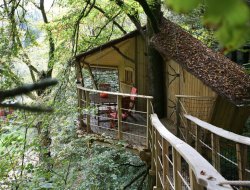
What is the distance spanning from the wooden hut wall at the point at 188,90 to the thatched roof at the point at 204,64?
0.45 meters

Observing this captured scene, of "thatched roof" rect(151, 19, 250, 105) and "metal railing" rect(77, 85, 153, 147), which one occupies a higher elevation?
"thatched roof" rect(151, 19, 250, 105)

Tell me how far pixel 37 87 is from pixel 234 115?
800 centimetres

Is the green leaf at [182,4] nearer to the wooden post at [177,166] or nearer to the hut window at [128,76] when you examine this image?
the wooden post at [177,166]

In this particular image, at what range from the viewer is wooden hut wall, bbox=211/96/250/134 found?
7895 millimetres

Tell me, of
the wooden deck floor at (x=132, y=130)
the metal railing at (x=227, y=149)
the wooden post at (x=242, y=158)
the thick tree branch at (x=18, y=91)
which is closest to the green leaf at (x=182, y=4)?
the thick tree branch at (x=18, y=91)

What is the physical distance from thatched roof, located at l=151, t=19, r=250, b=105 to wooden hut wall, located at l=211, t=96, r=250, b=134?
0.55 metres

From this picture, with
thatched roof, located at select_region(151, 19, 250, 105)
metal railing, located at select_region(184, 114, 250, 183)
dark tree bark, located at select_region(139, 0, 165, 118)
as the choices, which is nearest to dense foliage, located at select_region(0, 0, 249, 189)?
thatched roof, located at select_region(151, 19, 250, 105)

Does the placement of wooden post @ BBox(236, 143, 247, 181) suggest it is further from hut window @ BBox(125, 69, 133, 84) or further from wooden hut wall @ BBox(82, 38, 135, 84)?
hut window @ BBox(125, 69, 133, 84)

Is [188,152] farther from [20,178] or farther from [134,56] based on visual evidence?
[134,56]

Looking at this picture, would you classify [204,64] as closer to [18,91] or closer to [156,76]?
[156,76]

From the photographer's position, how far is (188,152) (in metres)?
2.52

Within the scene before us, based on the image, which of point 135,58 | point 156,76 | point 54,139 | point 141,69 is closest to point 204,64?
point 156,76

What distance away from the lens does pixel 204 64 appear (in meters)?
8.22

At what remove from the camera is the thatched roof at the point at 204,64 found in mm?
7168
